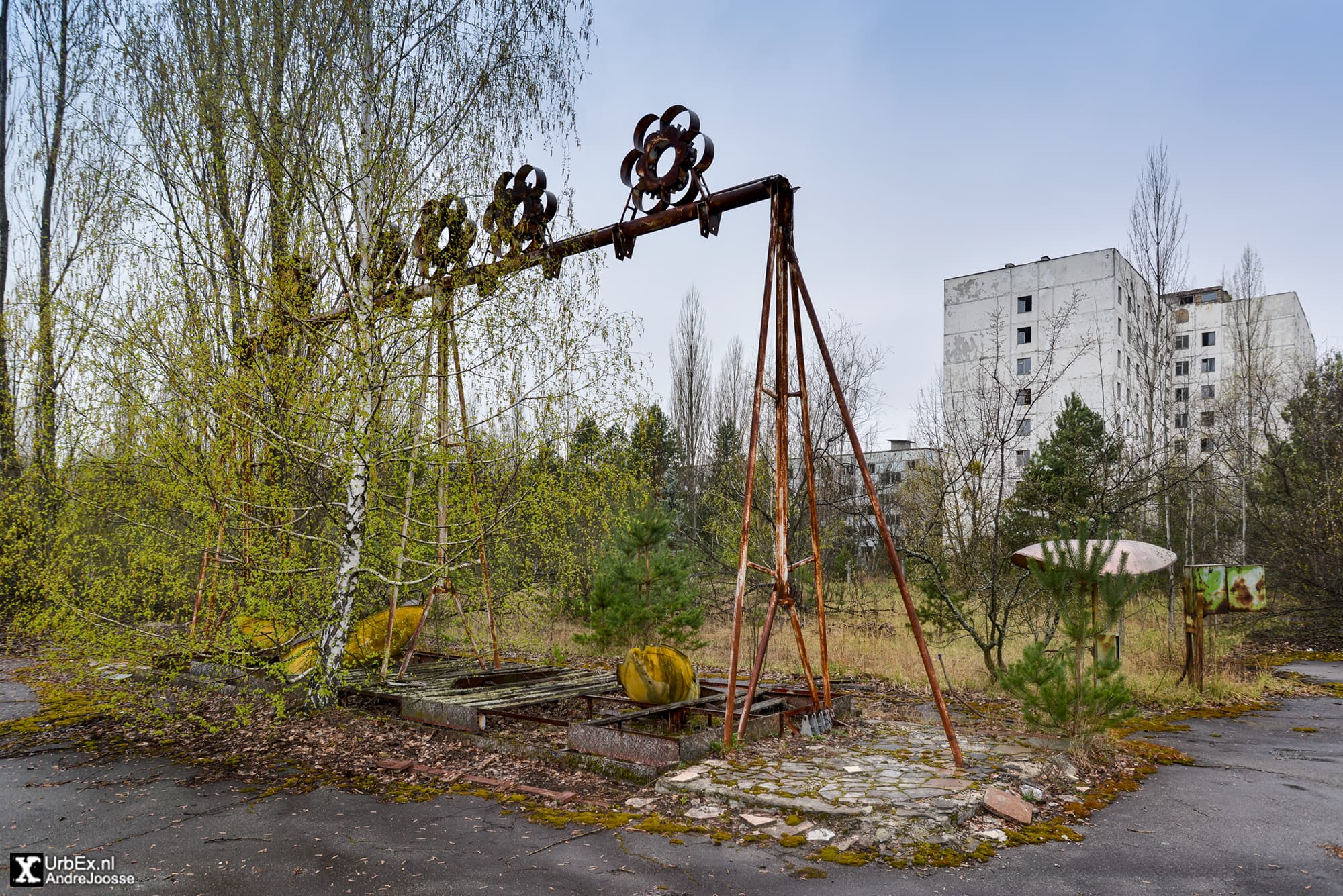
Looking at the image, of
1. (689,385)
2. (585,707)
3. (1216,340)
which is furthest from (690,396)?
(1216,340)

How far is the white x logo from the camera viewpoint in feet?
13.2

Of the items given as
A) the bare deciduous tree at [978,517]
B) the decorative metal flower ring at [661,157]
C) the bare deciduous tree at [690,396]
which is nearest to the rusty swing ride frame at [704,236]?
the decorative metal flower ring at [661,157]

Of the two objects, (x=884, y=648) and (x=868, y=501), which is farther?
(x=868, y=501)

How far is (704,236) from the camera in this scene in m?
6.93

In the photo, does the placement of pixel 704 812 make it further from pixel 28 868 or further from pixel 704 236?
pixel 704 236

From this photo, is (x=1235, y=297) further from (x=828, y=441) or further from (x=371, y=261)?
(x=371, y=261)

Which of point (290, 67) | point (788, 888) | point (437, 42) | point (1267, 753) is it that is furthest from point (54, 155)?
point (1267, 753)

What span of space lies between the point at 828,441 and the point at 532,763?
10.2m

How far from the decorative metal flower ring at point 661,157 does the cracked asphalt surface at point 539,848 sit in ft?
16.7

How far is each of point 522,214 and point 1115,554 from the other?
7.06 meters

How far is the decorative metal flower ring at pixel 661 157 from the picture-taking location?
22.8 ft

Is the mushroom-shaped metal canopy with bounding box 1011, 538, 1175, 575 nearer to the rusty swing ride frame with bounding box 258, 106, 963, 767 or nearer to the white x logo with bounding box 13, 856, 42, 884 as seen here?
the rusty swing ride frame with bounding box 258, 106, 963, 767

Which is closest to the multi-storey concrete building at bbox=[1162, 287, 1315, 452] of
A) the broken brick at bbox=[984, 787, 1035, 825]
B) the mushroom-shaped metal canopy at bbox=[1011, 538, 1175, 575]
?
the mushroom-shaped metal canopy at bbox=[1011, 538, 1175, 575]

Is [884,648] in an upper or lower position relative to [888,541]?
lower
